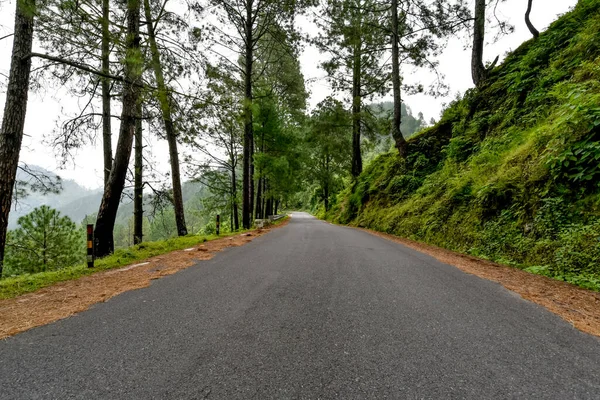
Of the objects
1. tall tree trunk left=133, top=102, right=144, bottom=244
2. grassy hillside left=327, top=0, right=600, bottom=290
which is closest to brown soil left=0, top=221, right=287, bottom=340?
tall tree trunk left=133, top=102, right=144, bottom=244

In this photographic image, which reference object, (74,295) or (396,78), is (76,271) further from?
(396,78)

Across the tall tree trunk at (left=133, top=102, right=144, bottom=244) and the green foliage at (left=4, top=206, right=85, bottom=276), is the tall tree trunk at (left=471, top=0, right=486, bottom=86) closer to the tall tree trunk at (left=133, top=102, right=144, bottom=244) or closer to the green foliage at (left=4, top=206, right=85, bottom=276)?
the tall tree trunk at (left=133, top=102, right=144, bottom=244)

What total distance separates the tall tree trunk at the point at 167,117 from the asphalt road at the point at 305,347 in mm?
4359

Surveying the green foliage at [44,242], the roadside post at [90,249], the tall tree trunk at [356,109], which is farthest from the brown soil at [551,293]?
the green foliage at [44,242]

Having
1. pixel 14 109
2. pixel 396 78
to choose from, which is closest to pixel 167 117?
pixel 14 109

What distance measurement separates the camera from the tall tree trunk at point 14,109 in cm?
461

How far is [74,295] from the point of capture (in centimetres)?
329

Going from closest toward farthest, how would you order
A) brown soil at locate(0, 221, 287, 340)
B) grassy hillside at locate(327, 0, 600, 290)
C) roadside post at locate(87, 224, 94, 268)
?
brown soil at locate(0, 221, 287, 340)
grassy hillside at locate(327, 0, 600, 290)
roadside post at locate(87, 224, 94, 268)

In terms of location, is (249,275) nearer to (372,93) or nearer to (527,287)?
(527,287)

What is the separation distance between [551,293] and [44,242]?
858 inches

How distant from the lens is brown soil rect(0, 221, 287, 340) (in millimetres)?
2579

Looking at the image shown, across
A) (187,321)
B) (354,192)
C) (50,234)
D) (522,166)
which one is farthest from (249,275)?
(50,234)

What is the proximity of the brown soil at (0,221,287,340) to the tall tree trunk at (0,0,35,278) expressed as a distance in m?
2.13

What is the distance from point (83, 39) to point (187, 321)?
21.2ft
